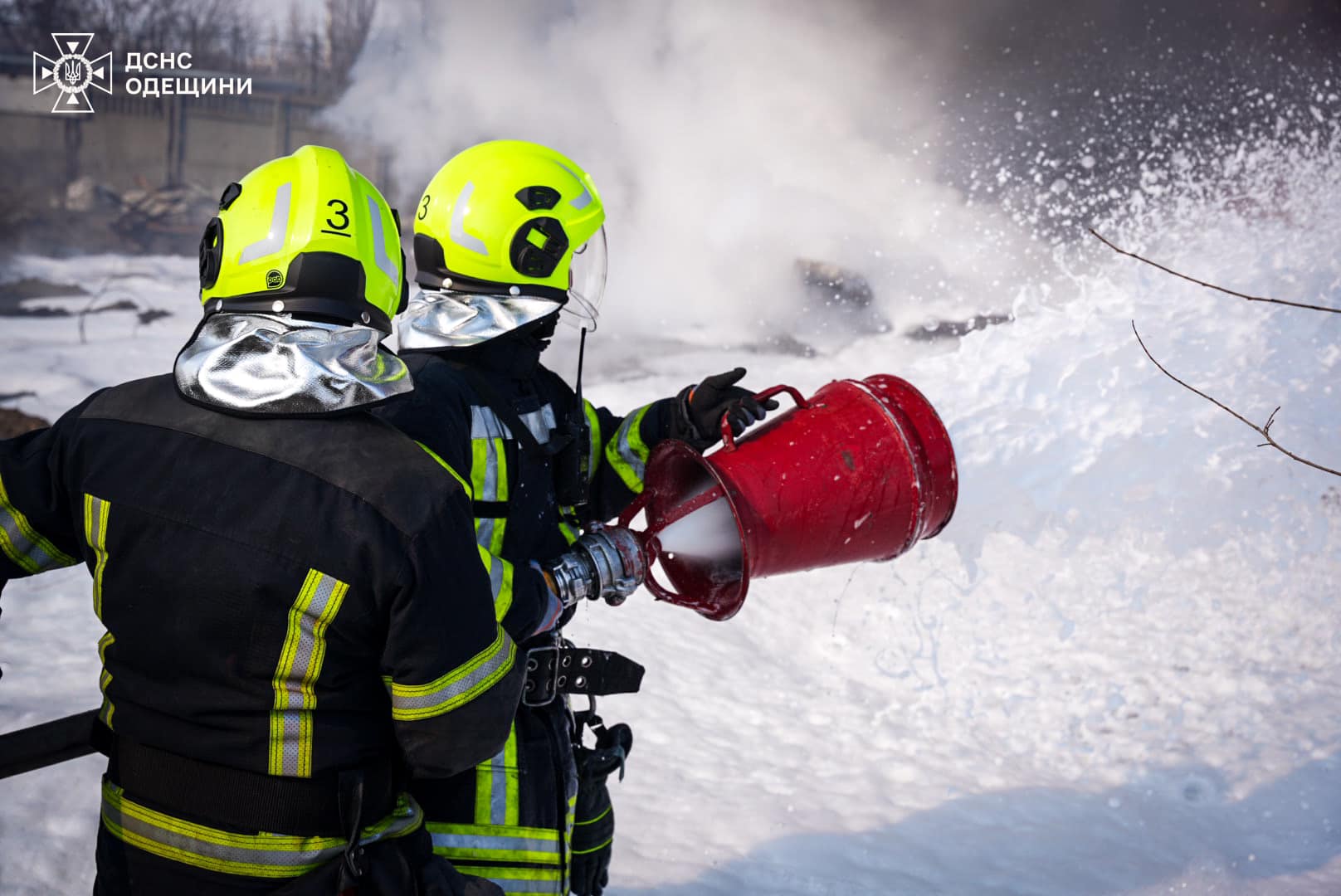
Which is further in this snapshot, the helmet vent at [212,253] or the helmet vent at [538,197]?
the helmet vent at [538,197]

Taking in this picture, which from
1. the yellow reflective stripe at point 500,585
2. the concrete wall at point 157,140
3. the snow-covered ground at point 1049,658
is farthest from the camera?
the concrete wall at point 157,140

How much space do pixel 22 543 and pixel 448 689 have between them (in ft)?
2.34

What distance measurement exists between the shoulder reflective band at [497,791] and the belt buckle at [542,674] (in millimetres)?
173

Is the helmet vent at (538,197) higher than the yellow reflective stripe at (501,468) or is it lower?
higher

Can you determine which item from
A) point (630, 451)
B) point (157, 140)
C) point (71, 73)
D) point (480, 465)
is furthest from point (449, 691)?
point (71, 73)

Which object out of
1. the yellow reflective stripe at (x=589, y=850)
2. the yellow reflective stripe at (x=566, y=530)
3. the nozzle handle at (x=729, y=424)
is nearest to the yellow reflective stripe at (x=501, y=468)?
the yellow reflective stripe at (x=566, y=530)

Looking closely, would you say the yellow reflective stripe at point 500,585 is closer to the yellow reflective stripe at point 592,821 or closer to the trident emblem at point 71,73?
the yellow reflective stripe at point 592,821

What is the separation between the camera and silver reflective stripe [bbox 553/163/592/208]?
2387 millimetres

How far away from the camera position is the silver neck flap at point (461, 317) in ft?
7.17

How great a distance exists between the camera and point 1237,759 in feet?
13.5

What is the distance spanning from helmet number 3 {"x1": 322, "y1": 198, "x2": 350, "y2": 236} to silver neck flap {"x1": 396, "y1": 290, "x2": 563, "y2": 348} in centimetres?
62

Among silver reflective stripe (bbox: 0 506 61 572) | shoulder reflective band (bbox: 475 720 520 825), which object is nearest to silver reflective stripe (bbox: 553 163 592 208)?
shoulder reflective band (bbox: 475 720 520 825)

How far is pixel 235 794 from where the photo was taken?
1.44 m

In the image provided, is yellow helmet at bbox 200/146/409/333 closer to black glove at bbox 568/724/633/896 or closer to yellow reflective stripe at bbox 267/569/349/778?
yellow reflective stripe at bbox 267/569/349/778
